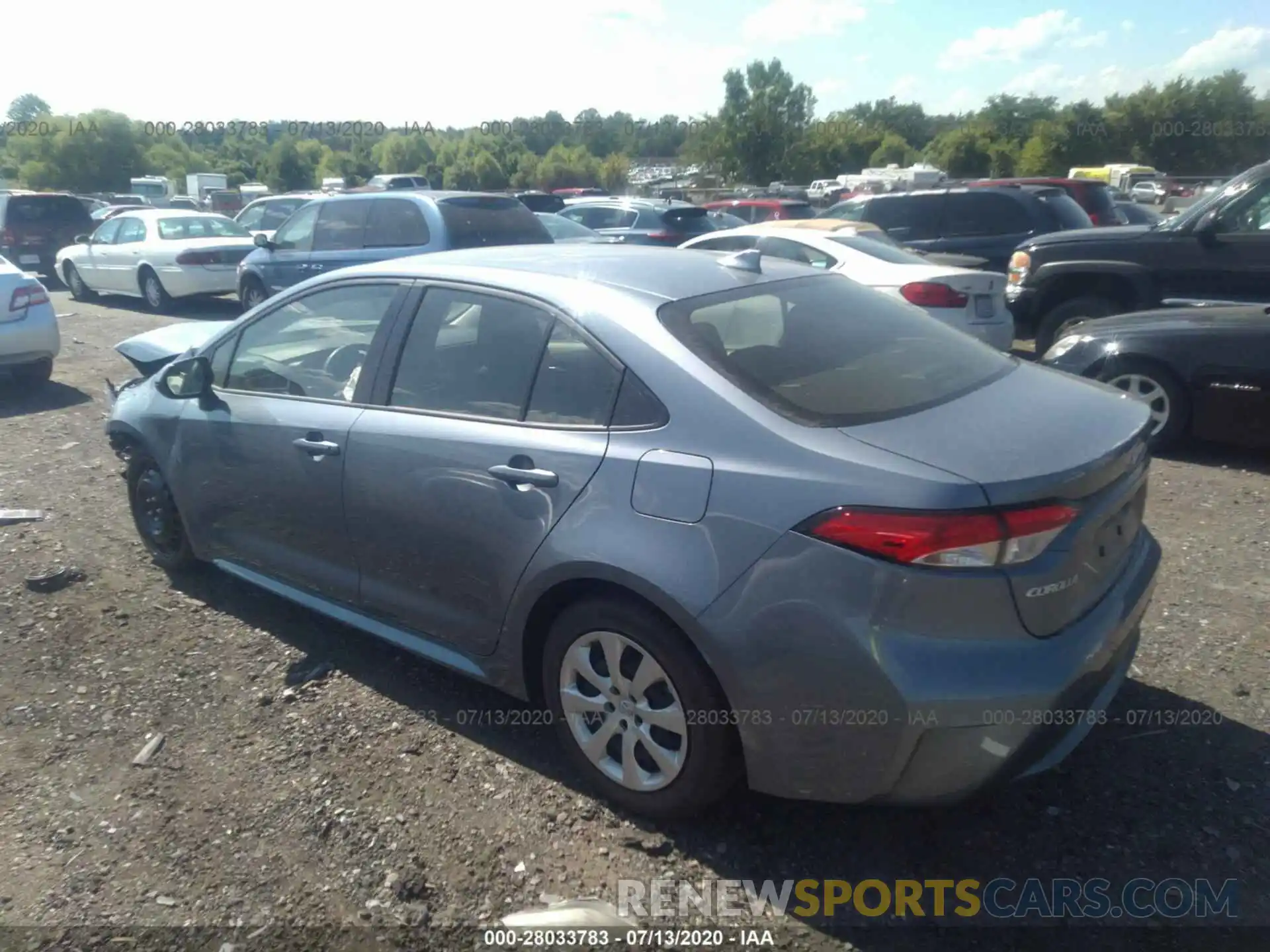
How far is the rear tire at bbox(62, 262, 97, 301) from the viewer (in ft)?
55.5

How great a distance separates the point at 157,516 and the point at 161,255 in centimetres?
1123

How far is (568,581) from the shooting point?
306 centimetres

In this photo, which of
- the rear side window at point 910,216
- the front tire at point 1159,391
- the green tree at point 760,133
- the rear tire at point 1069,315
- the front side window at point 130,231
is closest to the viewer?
the front tire at point 1159,391

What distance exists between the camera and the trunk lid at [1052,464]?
101 inches

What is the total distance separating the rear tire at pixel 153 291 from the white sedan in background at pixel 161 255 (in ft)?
0.04

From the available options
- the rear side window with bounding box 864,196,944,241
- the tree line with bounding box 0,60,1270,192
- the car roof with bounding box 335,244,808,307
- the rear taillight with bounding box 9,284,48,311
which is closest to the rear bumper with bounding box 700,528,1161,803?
the car roof with bounding box 335,244,808,307

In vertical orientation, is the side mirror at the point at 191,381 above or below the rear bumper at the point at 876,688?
above

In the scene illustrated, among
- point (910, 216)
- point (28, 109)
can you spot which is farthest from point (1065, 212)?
point (28, 109)

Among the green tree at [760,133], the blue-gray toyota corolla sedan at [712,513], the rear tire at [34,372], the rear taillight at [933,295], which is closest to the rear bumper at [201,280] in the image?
the rear tire at [34,372]

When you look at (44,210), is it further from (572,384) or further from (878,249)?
(572,384)

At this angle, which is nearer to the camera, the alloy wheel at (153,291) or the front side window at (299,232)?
the front side window at (299,232)

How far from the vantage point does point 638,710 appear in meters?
2.99

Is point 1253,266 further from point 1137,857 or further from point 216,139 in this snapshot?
point 216,139

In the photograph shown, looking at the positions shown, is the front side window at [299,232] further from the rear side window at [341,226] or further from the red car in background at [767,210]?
the red car in background at [767,210]
